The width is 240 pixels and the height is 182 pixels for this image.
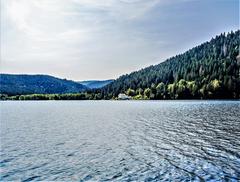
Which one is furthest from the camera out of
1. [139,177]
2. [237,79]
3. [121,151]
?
[237,79]

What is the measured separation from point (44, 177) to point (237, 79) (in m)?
197

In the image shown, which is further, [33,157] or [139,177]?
[33,157]

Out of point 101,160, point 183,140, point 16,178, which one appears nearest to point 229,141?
point 183,140

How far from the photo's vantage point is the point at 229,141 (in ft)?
117

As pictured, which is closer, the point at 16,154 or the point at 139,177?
the point at 139,177

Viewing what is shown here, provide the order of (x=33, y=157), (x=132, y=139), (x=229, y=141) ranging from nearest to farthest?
(x=33, y=157), (x=229, y=141), (x=132, y=139)

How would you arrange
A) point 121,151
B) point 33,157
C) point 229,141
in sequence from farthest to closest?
point 229,141
point 121,151
point 33,157

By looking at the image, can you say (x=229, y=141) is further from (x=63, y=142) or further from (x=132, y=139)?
(x=63, y=142)

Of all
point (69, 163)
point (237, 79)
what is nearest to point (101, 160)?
point (69, 163)

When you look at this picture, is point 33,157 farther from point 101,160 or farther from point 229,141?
point 229,141

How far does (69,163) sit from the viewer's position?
25.7m

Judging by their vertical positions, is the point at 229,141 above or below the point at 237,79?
below

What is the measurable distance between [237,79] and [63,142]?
→ 18383 cm

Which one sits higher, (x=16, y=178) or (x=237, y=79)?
(x=237, y=79)
